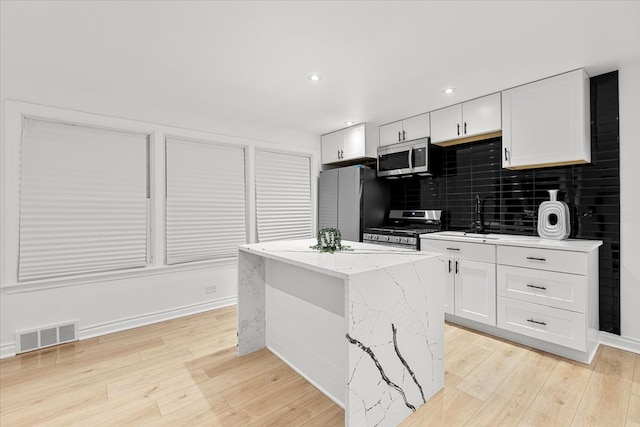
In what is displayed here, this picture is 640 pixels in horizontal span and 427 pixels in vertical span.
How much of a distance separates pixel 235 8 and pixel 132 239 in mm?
2541

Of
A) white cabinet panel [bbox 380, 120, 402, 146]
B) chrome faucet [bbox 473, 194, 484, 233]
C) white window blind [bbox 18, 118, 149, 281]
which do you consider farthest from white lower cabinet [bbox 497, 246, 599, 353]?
white window blind [bbox 18, 118, 149, 281]

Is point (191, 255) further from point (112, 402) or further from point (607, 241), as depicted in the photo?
point (607, 241)

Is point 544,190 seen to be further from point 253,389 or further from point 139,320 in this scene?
point 139,320

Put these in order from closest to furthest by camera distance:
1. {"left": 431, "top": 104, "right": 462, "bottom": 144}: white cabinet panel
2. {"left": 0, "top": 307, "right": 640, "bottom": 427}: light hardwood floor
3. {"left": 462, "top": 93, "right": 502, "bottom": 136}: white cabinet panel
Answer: {"left": 0, "top": 307, "right": 640, "bottom": 427}: light hardwood floor, {"left": 462, "top": 93, "right": 502, "bottom": 136}: white cabinet panel, {"left": 431, "top": 104, "right": 462, "bottom": 144}: white cabinet panel

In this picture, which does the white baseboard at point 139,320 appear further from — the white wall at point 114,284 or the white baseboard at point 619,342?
the white baseboard at point 619,342

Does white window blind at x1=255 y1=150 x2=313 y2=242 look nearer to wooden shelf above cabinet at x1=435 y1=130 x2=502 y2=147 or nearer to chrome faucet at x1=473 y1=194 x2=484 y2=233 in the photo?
wooden shelf above cabinet at x1=435 y1=130 x2=502 y2=147

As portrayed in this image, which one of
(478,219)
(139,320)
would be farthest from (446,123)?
(139,320)

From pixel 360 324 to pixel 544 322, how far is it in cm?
193

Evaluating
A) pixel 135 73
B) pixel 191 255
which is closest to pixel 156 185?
pixel 191 255

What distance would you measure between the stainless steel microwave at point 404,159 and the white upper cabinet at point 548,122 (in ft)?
2.92

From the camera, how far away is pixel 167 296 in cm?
343

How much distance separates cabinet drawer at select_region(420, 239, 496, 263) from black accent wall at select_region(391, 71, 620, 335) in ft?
2.31

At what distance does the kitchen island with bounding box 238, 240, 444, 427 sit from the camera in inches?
60.4

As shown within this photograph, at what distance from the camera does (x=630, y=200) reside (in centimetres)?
253
